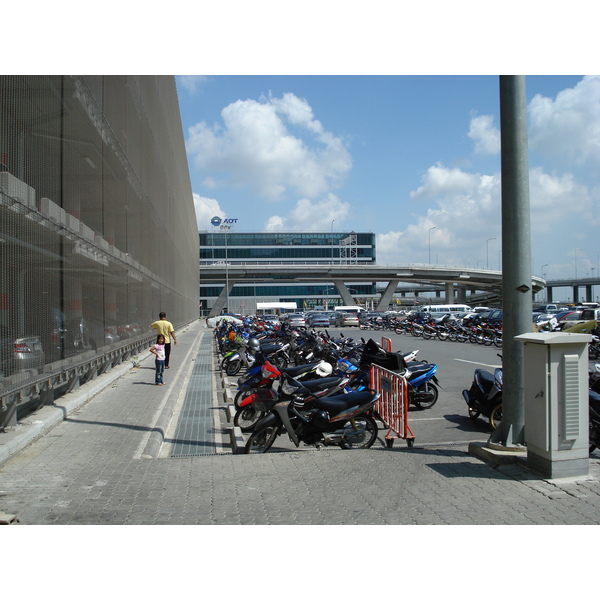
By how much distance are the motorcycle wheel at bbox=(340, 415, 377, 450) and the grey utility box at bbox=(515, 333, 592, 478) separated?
233cm

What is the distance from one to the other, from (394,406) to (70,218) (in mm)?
5717

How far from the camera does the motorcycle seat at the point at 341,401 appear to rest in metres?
7.02

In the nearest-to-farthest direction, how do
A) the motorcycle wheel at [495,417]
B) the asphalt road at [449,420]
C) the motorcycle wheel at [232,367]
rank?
the asphalt road at [449,420]
the motorcycle wheel at [495,417]
the motorcycle wheel at [232,367]

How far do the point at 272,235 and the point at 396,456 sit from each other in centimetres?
11639

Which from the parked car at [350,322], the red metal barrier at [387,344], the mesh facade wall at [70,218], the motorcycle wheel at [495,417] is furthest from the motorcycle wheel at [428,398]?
the parked car at [350,322]

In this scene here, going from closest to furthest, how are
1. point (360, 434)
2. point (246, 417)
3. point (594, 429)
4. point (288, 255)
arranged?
point (594, 429) → point (360, 434) → point (246, 417) → point (288, 255)

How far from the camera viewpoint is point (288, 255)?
122 m

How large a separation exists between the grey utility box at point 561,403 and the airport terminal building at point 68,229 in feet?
17.5

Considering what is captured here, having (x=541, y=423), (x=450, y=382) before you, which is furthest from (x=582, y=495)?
(x=450, y=382)

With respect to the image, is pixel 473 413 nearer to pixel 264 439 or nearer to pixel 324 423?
pixel 324 423

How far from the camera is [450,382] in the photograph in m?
→ 13.6

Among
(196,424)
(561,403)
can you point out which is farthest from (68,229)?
(561,403)

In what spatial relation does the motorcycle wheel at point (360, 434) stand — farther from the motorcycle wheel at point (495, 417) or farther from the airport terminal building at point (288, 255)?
the airport terminal building at point (288, 255)
